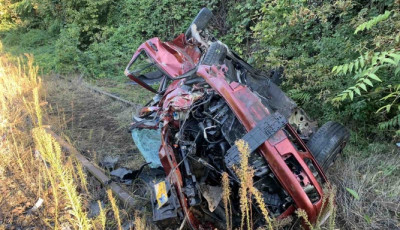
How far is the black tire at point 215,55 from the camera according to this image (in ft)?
11.6

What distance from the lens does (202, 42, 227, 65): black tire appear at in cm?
354

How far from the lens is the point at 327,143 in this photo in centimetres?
304

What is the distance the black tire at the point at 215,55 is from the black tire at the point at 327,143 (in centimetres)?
141

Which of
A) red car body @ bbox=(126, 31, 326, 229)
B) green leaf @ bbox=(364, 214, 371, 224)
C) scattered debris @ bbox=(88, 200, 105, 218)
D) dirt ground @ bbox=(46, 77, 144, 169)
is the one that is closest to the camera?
red car body @ bbox=(126, 31, 326, 229)

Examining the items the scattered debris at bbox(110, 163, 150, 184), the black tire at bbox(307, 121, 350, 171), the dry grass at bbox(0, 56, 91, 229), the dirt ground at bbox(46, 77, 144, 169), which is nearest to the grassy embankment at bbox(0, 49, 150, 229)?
the dry grass at bbox(0, 56, 91, 229)

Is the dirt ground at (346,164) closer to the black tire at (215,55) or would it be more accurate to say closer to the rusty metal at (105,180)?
the rusty metal at (105,180)

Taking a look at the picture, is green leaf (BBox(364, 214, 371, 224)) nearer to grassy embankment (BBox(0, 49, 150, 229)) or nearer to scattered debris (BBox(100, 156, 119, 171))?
grassy embankment (BBox(0, 49, 150, 229))

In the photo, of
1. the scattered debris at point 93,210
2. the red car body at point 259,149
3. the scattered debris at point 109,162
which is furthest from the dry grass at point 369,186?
the scattered debris at point 109,162

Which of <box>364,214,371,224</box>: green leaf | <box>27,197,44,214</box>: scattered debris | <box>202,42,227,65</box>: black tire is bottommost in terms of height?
<box>364,214,371,224</box>: green leaf

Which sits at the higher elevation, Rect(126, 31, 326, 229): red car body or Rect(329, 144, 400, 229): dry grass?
Rect(126, 31, 326, 229): red car body

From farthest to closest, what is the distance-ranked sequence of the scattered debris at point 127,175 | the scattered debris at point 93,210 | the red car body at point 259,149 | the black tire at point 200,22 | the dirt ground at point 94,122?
the black tire at point 200,22 → the dirt ground at point 94,122 → the scattered debris at point 127,175 → the scattered debris at point 93,210 → the red car body at point 259,149

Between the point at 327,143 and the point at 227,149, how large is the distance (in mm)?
1042

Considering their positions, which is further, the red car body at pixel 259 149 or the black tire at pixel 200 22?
the black tire at pixel 200 22

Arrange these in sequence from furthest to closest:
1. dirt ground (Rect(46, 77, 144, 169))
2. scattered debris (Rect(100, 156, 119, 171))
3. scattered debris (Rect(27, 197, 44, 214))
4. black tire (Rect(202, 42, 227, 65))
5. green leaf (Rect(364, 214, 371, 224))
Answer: dirt ground (Rect(46, 77, 144, 169))
scattered debris (Rect(100, 156, 119, 171))
black tire (Rect(202, 42, 227, 65))
scattered debris (Rect(27, 197, 44, 214))
green leaf (Rect(364, 214, 371, 224))
